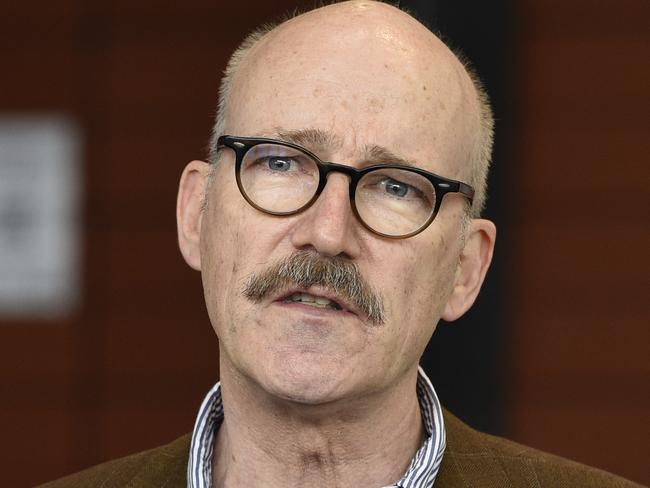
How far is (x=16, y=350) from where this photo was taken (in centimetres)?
604

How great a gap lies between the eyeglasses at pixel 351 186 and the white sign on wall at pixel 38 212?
362 centimetres

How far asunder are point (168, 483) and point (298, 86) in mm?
798

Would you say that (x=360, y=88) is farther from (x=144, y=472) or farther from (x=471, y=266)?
(x=144, y=472)

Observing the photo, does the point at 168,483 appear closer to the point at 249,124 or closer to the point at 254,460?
the point at 254,460

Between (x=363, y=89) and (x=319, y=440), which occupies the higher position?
(x=363, y=89)

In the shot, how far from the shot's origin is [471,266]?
2594mm

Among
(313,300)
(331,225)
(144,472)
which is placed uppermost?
(331,225)

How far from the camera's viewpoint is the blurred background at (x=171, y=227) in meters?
5.71

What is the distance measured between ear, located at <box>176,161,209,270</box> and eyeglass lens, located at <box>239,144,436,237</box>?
229 mm

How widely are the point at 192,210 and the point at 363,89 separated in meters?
0.45

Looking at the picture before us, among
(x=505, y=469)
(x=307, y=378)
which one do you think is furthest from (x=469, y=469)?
(x=307, y=378)

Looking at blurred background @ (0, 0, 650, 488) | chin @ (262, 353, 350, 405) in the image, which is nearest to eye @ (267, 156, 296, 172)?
chin @ (262, 353, 350, 405)

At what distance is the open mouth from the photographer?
2279 millimetres

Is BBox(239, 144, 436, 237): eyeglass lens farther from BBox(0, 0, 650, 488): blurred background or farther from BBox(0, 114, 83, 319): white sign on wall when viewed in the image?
BBox(0, 114, 83, 319): white sign on wall
